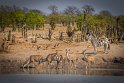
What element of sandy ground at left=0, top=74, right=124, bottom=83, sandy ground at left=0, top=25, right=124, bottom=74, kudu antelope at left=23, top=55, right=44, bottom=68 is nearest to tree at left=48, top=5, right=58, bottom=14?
sandy ground at left=0, top=25, right=124, bottom=74

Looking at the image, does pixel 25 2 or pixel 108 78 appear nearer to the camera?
pixel 108 78

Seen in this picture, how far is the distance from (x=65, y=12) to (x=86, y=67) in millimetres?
1585

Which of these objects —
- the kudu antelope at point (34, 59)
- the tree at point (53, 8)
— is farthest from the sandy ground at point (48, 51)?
the tree at point (53, 8)

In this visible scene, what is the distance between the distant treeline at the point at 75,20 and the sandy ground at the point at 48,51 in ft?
0.71

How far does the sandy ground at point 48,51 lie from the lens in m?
8.58

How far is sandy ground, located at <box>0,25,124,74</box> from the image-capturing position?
858 cm

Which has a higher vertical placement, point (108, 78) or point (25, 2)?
point (25, 2)

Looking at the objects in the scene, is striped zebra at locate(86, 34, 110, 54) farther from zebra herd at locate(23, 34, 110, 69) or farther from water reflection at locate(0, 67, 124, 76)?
water reflection at locate(0, 67, 124, 76)

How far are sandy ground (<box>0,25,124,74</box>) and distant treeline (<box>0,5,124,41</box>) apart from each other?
0.22m

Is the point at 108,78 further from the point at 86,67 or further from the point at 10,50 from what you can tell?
the point at 10,50

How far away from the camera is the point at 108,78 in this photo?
26.3ft

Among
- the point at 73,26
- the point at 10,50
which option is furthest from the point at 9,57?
the point at 73,26

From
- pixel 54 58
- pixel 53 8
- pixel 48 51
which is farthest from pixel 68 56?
pixel 53 8

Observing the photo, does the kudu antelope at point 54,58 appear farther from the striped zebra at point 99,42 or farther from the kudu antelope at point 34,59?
the striped zebra at point 99,42
